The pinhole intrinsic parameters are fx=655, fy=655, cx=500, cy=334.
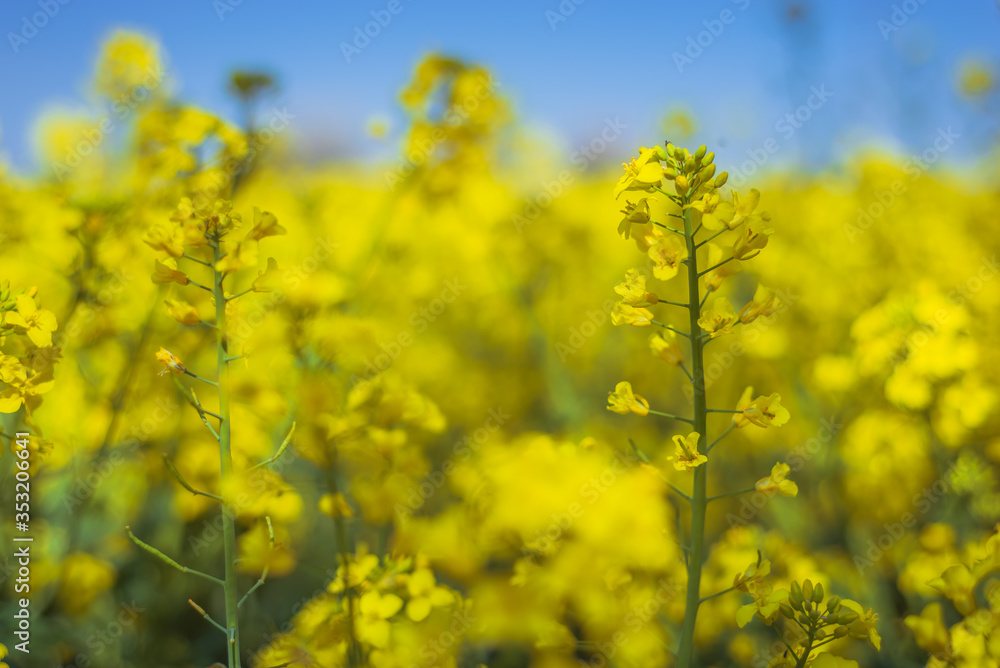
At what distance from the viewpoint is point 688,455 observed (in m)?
1.25

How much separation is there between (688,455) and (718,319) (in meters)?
0.27

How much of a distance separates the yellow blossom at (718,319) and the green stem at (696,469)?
2cm

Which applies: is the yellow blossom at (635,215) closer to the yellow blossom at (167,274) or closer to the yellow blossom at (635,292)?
the yellow blossom at (635,292)

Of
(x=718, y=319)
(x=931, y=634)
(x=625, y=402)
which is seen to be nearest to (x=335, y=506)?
(x=625, y=402)

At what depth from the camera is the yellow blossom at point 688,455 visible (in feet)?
4.03

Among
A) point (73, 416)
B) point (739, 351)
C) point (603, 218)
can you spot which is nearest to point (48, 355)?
point (73, 416)

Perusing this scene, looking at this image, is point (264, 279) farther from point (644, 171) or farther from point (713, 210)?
point (713, 210)

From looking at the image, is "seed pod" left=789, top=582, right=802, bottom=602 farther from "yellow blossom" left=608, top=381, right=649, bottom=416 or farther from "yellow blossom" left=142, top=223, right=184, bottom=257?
"yellow blossom" left=142, top=223, right=184, bottom=257

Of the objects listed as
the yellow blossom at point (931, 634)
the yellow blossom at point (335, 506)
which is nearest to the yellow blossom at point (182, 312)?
the yellow blossom at point (335, 506)

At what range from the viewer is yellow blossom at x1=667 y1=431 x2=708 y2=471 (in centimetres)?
123

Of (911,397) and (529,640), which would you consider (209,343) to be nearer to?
(529,640)

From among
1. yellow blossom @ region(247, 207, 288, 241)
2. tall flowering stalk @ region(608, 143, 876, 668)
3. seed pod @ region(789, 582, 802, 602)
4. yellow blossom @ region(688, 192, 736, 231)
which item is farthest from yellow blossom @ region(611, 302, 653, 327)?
yellow blossom @ region(247, 207, 288, 241)

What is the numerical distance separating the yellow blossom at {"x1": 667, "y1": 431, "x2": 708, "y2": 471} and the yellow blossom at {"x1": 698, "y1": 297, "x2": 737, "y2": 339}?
20cm

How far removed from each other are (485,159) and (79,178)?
1.88m
